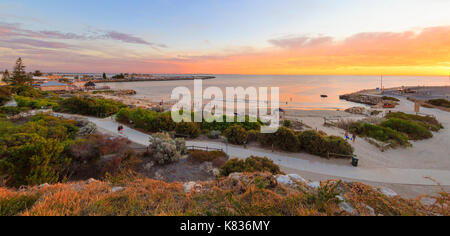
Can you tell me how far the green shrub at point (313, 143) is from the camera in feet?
36.6

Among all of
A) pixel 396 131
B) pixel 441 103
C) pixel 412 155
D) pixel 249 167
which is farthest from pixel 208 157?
pixel 441 103

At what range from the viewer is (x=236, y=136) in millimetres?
13195

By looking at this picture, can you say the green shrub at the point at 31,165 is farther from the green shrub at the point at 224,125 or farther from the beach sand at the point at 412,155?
the beach sand at the point at 412,155

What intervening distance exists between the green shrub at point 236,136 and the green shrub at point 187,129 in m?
2.51

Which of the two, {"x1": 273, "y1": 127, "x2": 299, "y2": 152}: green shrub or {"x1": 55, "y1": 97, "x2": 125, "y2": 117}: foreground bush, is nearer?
{"x1": 273, "y1": 127, "x2": 299, "y2": 152}: green shrub

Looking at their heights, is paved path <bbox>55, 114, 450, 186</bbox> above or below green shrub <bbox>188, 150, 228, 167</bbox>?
below

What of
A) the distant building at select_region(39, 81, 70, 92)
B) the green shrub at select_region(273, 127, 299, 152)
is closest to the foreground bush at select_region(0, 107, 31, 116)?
the green shrub at select_region(273, 127, 299, 152)

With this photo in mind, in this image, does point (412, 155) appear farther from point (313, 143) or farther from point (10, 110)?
point (10, 110)

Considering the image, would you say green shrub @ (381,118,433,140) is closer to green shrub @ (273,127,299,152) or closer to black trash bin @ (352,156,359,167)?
black trash bin @ (352,156,359,167)

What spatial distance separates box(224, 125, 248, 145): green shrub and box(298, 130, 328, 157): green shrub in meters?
3.86

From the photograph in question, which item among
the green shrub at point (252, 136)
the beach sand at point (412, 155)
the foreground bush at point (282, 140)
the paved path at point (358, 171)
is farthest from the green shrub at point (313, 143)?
the green shrub at point (252, 136)

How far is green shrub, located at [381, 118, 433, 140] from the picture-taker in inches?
604

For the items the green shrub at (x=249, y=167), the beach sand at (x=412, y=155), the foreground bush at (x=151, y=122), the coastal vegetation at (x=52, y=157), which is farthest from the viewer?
the foreground bush at (x=151, y=122)
